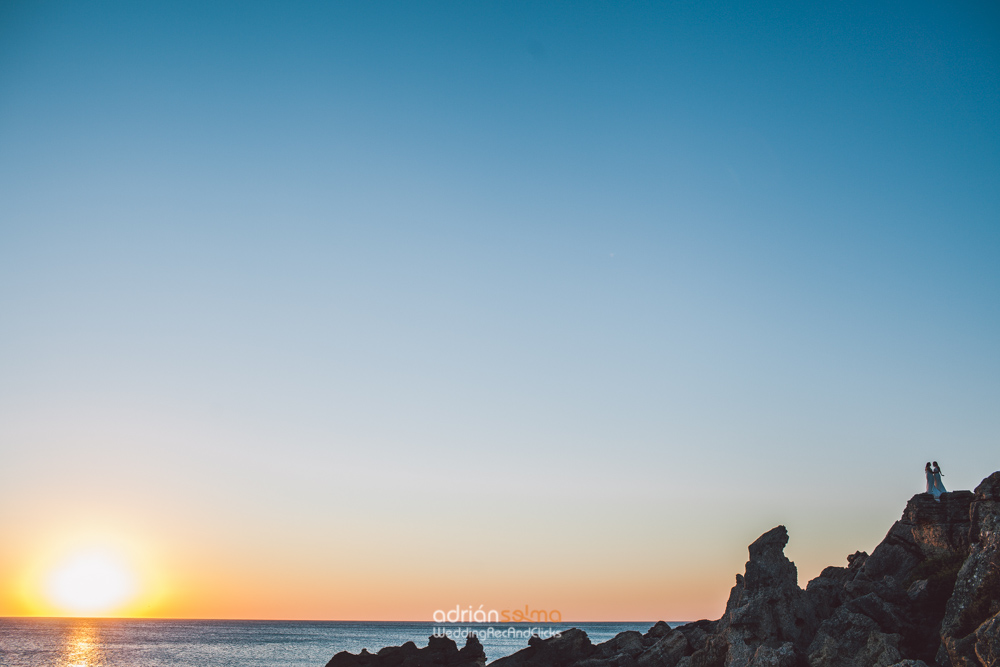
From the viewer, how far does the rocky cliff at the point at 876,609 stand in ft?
66.0

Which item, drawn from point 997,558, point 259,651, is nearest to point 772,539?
point 997,558

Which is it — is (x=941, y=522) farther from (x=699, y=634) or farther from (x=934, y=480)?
(x=699, y=634)

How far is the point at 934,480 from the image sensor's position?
3316 cm

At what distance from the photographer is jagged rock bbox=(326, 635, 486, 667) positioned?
142ft

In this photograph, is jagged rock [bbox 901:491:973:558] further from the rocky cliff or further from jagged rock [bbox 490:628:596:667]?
jagged rock [bbox 490:628:596:667]

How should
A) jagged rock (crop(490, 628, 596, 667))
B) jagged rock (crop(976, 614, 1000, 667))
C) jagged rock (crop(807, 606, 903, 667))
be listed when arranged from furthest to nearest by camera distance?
jagged rock (crop(490, 628, 596, 667)) → jagged rock (crop(807, 606, 903, 667)) → jagged rock (crop(976, 614, 1000, 667))

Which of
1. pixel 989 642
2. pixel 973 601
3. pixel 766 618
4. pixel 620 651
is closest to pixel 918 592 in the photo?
pixel 766 618

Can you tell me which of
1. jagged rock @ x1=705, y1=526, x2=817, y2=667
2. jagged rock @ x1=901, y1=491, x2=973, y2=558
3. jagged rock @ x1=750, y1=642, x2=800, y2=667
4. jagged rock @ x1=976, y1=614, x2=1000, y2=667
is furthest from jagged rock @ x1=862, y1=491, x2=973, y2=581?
jagged rock @ x1=976, y1=614, x2=1000, y2=667

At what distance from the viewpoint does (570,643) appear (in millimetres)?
40812

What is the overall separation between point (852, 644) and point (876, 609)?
2.80m

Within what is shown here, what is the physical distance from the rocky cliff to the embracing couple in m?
0.68

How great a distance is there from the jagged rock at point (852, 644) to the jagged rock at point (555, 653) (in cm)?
1762

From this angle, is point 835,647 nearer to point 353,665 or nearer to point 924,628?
point 924,628

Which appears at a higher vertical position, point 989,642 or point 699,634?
point 989,642
